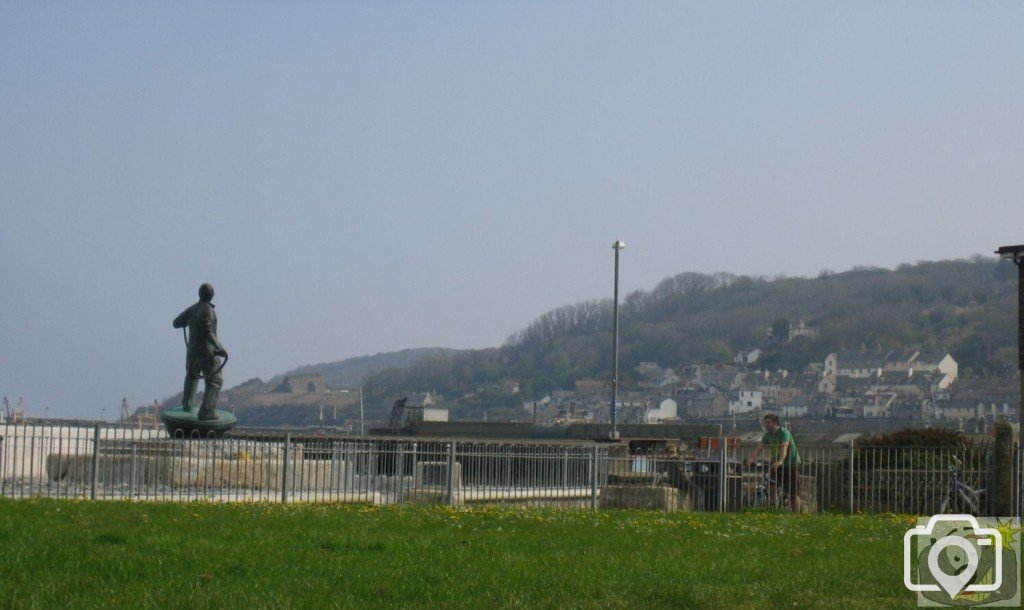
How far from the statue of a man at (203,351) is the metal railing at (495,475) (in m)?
2.55

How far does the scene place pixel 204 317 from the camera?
27.5 m

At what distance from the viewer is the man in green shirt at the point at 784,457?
74.1ft

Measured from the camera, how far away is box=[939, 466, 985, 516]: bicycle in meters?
23.6

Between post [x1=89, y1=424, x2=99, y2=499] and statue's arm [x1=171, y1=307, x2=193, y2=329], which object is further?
statue's arm [x1=171, y1=307, x2=193, y2=329]

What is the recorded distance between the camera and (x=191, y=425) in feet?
87.4

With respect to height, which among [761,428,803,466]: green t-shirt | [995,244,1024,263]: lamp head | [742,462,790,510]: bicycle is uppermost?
[995,244,1024,263]: lamp head

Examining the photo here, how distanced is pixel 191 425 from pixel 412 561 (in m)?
15.4

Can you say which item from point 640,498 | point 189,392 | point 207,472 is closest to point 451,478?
point 640,498

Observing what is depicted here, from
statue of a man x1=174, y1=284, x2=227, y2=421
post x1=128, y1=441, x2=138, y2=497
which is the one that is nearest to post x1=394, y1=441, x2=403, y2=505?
post x1=128, y1=441, x2=138, y2=497

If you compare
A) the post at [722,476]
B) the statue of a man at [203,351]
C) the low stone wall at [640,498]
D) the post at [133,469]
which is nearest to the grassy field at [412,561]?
the post at [133,469]

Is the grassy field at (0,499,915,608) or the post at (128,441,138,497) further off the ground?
the post at (128,441,138,497)

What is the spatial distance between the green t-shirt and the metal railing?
2.69ft

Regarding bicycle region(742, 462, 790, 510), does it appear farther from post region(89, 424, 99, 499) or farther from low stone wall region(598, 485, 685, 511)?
post region(89, 424, 99, 499)

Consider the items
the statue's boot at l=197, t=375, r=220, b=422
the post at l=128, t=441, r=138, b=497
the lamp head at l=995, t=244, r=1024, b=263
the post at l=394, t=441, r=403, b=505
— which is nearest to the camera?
the post at l=128, t=441, r=138, b=497
